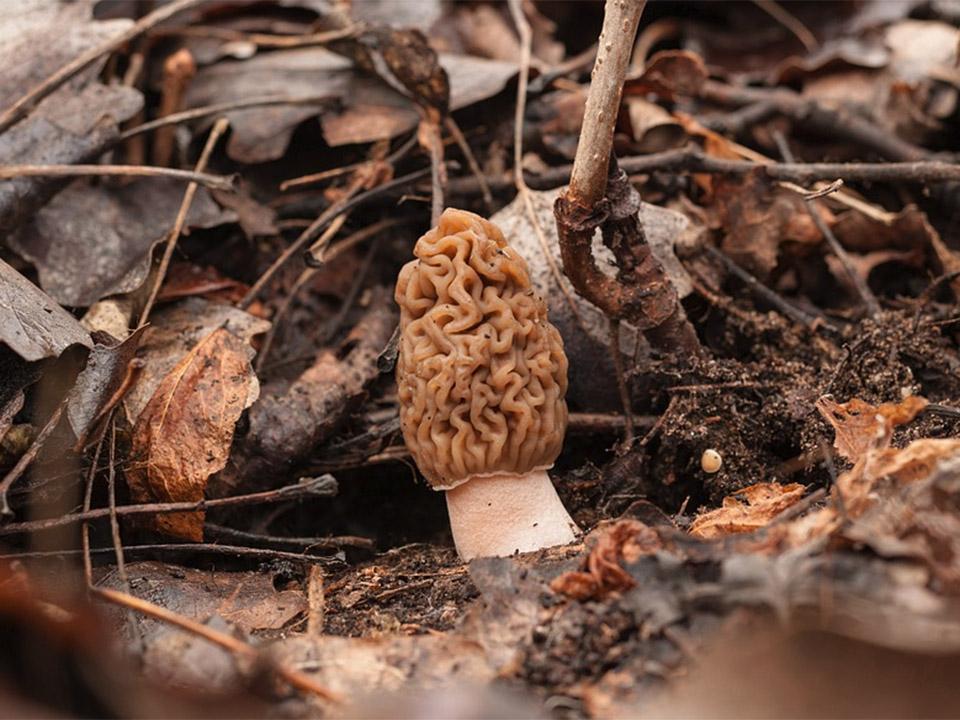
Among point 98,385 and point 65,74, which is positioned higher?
point 65,74

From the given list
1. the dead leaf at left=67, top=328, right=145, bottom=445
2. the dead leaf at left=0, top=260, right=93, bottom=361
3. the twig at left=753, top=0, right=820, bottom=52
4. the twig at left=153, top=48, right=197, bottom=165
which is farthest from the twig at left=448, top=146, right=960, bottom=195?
the twig at left=753, top=0, right=820, bottom=52

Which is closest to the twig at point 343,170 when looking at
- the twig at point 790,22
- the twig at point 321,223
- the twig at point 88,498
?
the twig at point 321,223

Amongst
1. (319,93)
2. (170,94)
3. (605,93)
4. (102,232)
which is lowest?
(102,232)

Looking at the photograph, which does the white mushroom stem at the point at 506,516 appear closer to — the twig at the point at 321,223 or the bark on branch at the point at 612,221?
the bark on branch at the point at 612,221

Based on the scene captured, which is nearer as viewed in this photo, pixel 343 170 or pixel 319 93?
pixel 343 170

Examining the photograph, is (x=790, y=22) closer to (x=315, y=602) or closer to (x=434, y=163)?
(x=434, y=163)

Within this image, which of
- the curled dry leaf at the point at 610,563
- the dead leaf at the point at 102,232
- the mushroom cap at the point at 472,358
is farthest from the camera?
the dead leaf at the point at 102,232

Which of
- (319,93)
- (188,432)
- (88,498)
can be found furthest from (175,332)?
(319,93)
